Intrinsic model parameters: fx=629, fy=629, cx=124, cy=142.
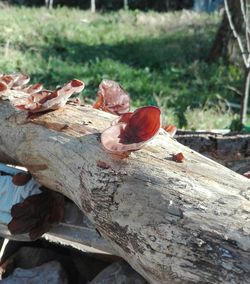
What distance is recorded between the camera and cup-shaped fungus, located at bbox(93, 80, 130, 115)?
10.2ft

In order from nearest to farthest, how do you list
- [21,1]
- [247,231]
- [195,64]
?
[247,231]
[195,64]
[21,1]

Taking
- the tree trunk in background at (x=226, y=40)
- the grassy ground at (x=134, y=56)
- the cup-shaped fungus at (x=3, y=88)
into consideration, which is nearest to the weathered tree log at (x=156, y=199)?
the cup-shaped fungus at (x=3, y=88)

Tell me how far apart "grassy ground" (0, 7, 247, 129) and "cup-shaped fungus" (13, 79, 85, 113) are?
3869mm

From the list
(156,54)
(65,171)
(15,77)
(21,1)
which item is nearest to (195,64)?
(156,54)

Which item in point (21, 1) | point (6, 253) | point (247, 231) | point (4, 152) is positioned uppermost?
point (247, 231)

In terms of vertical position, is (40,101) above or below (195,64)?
above

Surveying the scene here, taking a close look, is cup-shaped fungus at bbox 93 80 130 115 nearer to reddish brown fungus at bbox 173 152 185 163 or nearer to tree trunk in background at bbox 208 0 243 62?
reddish brown fungus at bbox 173 152 185 163

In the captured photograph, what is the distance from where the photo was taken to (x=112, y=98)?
315 centimetres

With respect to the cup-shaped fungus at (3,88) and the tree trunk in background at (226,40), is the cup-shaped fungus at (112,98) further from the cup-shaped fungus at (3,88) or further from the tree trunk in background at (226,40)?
the tree trunk in background at (226,40)

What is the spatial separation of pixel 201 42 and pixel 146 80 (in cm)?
373

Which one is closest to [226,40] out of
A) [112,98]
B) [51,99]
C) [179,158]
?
[112,98]

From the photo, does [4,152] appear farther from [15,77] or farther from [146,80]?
[146,80]

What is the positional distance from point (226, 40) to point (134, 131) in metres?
9.83

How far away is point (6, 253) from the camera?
3324mm
